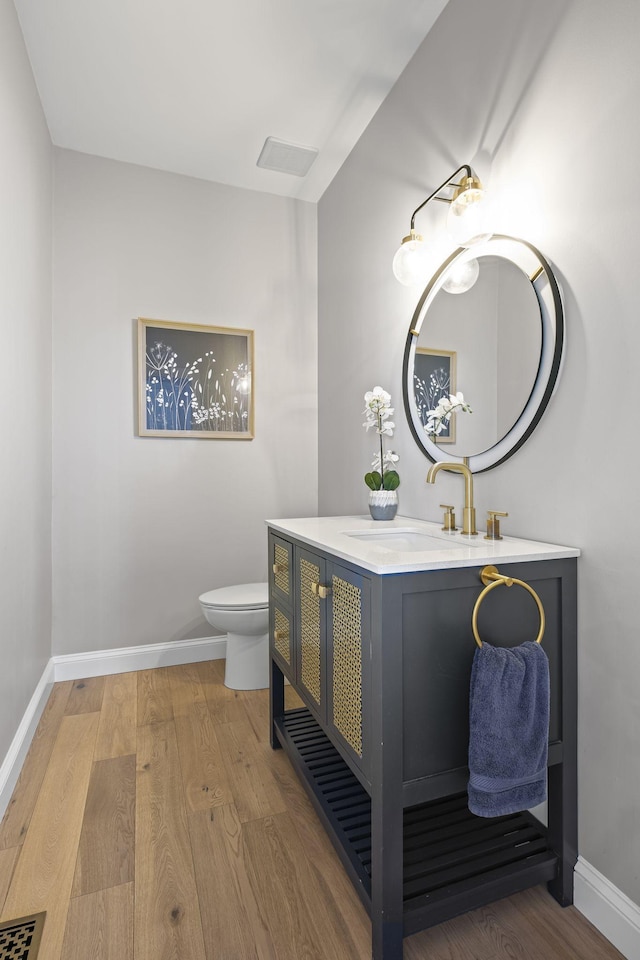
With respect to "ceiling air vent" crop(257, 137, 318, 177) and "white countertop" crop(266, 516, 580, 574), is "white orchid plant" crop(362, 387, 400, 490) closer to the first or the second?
"white countertop" crop(266, 516, 580, 574)

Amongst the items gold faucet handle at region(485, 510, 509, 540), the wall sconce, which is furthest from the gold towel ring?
the wall sconce

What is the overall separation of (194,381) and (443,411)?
1.51 m

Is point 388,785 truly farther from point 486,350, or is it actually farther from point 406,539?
point 486,350

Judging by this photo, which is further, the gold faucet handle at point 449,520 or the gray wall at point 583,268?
the gold faucet handle at point 449,520

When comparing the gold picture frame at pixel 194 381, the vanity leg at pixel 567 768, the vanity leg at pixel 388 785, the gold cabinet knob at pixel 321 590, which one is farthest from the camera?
the gold picture frame at pixel 194 381

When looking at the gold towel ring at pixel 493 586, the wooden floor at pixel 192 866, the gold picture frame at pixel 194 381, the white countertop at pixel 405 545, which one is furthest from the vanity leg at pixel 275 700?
the gold picture frame at pixel 194 381

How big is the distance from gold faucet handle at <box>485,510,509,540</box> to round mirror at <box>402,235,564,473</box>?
17 centimetres

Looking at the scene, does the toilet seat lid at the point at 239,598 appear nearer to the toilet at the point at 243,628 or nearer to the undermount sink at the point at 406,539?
the toilet at the point at 243,628

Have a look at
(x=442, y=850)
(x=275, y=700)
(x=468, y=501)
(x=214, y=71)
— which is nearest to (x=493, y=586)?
(x=468, y=501)

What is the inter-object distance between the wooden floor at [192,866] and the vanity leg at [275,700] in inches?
1.6

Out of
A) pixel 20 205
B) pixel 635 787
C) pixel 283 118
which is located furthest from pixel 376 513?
pixel 283 118

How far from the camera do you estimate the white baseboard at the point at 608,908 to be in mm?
1108

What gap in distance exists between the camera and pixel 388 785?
3.59 feet

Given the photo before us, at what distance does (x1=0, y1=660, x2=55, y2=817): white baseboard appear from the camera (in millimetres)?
1607
